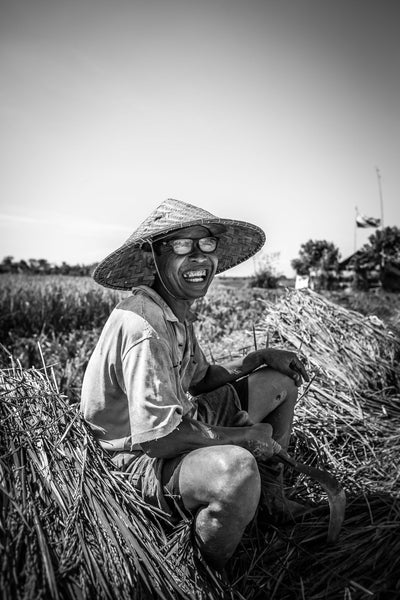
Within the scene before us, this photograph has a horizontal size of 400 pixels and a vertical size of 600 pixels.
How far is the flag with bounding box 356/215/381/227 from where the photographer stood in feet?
115

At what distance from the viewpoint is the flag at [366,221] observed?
35125mm

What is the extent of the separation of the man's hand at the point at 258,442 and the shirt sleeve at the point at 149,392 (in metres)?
0.31

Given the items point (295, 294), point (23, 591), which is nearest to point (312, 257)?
point (295, 294)

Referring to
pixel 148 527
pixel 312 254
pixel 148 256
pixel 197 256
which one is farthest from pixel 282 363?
pixel 312 254

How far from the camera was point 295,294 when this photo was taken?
3.77m

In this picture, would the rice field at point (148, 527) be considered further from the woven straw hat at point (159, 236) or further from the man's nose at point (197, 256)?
the man's nose at point (197, 256)

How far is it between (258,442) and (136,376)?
56 centimetres

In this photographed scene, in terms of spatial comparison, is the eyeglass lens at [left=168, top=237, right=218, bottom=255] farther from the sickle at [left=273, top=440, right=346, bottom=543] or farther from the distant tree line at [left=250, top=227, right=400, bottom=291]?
the distant tree line at [left=250, top=227, right=400, bottom=291]

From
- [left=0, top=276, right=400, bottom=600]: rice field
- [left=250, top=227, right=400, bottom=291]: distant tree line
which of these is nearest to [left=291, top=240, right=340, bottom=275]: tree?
[left=250, top=227, right=400, bottom=291]: distant tree line

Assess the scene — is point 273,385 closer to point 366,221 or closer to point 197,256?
point 197,256

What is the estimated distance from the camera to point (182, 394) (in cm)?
190

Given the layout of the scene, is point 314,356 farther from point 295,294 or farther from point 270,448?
point 270,448

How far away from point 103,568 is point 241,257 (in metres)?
1.75

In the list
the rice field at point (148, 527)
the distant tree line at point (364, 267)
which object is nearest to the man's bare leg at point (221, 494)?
the rice field at point (148, 527)
